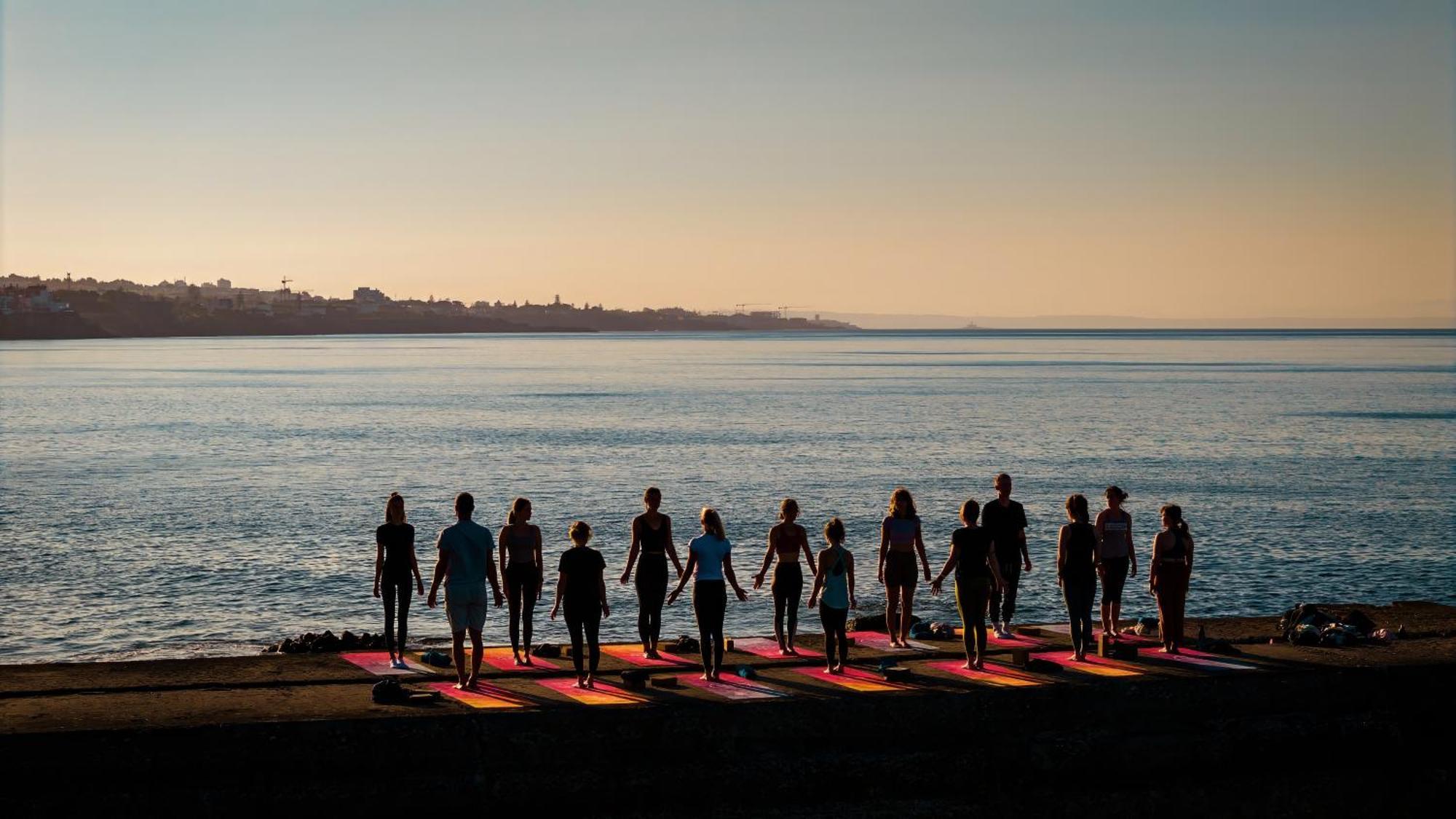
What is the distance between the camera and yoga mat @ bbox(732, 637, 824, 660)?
1639cm

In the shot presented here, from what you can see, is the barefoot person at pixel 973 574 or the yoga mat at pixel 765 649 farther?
the yoga mat at pixel 765 649

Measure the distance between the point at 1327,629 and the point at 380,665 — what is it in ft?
38.7

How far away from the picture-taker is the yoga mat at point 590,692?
1404cm

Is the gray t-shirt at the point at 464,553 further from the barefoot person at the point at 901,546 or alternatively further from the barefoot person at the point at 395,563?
the barefoot person at the point at 901,546

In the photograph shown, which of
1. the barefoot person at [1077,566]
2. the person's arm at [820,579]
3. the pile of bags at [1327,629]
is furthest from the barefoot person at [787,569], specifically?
the pile of bags at [1327,629]

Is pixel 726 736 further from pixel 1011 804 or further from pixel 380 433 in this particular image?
pixel 380 433

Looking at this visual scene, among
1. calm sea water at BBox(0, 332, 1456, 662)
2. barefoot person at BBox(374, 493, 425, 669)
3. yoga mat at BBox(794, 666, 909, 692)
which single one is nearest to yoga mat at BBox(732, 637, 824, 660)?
yoga mat at BBox(794, 666, 909, 692)

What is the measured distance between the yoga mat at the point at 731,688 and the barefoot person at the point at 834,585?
3.20ft

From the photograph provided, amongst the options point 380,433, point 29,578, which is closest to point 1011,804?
point 29,578

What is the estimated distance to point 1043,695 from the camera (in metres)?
14.6

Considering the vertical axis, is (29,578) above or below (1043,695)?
below

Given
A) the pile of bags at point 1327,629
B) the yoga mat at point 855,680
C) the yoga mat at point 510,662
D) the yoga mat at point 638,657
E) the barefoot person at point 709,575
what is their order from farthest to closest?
1. the pile of bags at point 1327,629
2. the yoga mat at point 638,657
3. the yoga mat at point 510,662
4. the yoga mat at point 855,680
5. the barefoot person at point 709,575

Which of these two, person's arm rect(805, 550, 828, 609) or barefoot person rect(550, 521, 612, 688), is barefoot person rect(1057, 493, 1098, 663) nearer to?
person's arm rect(805, 550, 828, 609)

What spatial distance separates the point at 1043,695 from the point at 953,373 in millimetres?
149606
